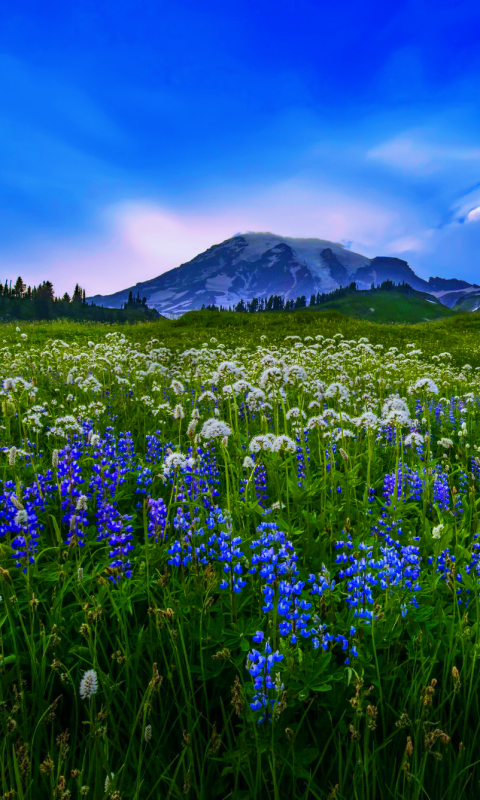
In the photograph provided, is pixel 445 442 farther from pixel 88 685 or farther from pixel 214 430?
pixel 88 685

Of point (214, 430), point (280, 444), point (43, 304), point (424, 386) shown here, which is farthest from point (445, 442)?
point (43, 304)

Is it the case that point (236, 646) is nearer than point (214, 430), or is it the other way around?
point (236, 646)

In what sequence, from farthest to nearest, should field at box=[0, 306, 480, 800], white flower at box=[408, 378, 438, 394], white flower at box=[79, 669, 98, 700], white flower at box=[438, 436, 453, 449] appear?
white flower at box=[438, 436, 453, 449]
white flower at box=[408, 378, 438, 394]
field at box=[0, 306, 480, 800]
white flower at box=[79, 669, 98, 700]

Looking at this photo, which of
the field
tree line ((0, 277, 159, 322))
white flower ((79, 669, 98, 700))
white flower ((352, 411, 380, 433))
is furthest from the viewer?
tree line ((0, 277, 159, 322))

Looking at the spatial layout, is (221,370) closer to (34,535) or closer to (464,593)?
(34,535)

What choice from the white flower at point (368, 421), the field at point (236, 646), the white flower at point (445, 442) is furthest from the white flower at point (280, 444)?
the white flower at point (445, 442)

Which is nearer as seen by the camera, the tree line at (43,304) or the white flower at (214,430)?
the white flower at (214,430)

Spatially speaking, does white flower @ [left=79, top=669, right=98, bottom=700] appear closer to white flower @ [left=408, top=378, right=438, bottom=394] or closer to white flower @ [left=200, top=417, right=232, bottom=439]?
white flower @ [left=200, top=417, right=232, bottom=439]

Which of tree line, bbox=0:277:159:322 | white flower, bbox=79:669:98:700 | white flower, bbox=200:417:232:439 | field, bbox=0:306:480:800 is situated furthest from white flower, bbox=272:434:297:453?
tree line, bbox=0:277:159:322

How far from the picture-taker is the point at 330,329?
31203 mm

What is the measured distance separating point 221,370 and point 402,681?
3.64 metres

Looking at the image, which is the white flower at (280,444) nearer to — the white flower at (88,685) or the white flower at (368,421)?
the white flower at (368,421)

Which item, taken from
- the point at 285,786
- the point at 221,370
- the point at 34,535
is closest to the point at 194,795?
the point at 285,786

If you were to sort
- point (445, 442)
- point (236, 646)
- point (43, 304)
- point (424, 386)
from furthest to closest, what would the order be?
1. point (43, 304)
2. point (445, 442)
3. point (424, 386)
4. point (236, 646)
